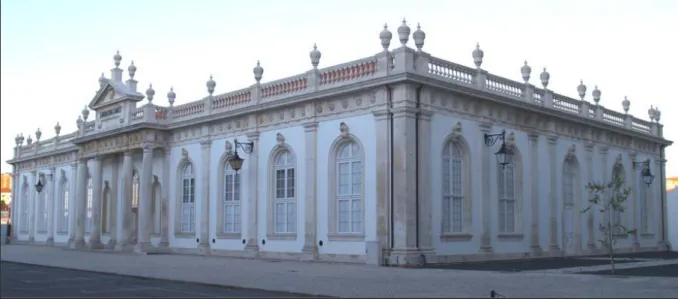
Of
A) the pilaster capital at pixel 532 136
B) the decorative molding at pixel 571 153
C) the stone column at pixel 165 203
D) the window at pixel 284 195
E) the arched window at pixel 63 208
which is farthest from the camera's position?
the arched window at pixel 63 208

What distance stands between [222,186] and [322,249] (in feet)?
22.0

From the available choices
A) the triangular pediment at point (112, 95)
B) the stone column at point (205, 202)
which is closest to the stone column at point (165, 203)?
the stone column at point (205, 202)

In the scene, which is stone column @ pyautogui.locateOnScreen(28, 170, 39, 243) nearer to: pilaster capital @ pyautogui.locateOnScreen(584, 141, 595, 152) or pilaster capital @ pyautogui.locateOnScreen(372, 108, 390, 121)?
pilaster capital @ pyautogui.locateOnScreen(372, 108, 390, 121)

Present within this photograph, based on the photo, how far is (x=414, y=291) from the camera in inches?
576

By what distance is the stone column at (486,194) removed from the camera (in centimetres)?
2566

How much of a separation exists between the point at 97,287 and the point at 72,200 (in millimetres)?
26497

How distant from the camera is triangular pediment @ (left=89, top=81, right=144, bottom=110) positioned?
3472 centimetres

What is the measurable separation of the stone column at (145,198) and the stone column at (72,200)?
26.0 ft

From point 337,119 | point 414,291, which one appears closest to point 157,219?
point 337,119

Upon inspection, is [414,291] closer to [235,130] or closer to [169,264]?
[169,264]

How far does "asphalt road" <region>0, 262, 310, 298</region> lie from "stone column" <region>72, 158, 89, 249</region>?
682 inches

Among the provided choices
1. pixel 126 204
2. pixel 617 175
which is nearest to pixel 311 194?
pixel 126 204

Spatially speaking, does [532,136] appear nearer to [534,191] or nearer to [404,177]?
[534,191]

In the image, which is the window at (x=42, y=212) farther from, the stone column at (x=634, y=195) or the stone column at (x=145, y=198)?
→ the stone column at (x=634, y=195)
